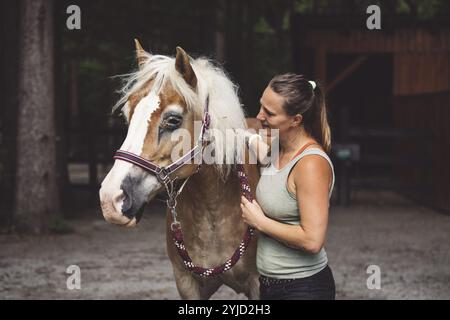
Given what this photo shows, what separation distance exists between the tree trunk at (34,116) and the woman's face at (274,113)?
724cm

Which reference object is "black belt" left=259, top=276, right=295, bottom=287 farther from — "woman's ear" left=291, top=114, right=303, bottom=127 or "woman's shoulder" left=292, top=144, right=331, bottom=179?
"woman's ear" left=291, top=114, right=303, bottom=127

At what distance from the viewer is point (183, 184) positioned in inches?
130

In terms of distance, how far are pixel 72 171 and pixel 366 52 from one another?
31.5 feet

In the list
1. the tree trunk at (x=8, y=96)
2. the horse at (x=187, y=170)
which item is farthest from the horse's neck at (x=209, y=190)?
the tree trunk at (x=8, y=96)

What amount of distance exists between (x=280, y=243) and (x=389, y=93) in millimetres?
18587

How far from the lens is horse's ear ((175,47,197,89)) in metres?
3.11

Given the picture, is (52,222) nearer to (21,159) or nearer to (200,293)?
(21,159)

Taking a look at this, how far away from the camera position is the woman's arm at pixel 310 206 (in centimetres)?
275

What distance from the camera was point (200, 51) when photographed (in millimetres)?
12938

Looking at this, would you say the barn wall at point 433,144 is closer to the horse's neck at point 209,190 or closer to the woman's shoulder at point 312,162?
the horse's neck at point 209,190

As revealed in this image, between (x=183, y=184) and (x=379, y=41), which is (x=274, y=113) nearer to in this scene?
(x=183, y=184)

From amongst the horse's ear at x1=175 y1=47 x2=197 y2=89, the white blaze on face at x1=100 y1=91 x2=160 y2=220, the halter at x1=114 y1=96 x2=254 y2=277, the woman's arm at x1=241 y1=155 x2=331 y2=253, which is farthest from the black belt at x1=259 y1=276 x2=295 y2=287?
the horse's ear at x1=175 y1=47 x2=197 y2=89

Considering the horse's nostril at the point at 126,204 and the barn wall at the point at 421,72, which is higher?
the horse's nostril at the point at 126,204
